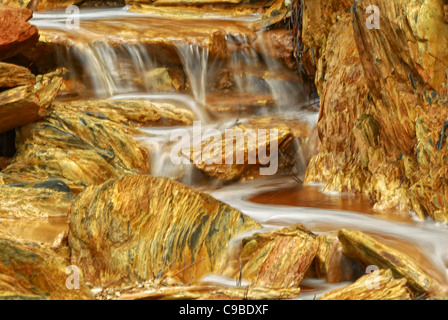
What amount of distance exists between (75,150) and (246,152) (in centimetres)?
190

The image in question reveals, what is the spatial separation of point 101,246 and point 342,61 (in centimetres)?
350

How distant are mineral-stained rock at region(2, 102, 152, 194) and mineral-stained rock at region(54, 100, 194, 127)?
183 millimetres

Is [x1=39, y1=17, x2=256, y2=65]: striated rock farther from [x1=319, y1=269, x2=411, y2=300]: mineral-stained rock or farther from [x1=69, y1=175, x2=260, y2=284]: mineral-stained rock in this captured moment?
[x1=319, y1=269, x2=411, y2=300]: mineral-stained rock

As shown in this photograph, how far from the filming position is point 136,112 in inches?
335

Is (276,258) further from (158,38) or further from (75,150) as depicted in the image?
(158,38)

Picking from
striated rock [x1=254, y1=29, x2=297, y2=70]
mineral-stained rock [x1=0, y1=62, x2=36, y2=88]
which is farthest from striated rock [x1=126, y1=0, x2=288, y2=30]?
mineral-stained rock [x1=0, y1=62, x2=36, y2=88]

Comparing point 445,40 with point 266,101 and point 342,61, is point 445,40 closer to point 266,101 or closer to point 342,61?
point 342,61

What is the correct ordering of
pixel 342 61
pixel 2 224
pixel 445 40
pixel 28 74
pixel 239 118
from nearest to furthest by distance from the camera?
1. pixel 445 40
2. pixel 2 224
3. pixel 342 61
4. pixel 28 74
5. pixel 239 118

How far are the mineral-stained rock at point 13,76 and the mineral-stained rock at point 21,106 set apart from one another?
0.36 feet

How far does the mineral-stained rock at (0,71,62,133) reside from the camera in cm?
662

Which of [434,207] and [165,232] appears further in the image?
[434,207]

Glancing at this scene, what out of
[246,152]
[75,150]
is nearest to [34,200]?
[75,150]

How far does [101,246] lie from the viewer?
4.05 metres
